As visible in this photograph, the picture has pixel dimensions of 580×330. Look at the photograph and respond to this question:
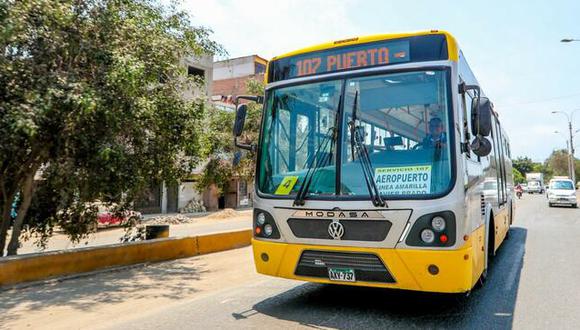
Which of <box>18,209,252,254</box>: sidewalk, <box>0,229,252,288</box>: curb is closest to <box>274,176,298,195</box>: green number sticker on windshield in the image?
<box>0,229,252,288</box>: curb

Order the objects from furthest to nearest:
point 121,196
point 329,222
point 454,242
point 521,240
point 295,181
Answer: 1. point 521,240
2. point 121,196
3. point 295,181
4. point 329,222
5. point 454,242

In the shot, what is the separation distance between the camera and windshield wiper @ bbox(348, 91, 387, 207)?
484 cm

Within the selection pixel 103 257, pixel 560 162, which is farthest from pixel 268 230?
pixel 560 162

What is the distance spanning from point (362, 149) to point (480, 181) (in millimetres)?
2096

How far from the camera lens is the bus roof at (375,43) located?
16.8 ft

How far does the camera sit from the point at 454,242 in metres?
4.60

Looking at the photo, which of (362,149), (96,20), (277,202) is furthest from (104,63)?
(362,149)

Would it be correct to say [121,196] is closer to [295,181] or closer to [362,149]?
[295,181]

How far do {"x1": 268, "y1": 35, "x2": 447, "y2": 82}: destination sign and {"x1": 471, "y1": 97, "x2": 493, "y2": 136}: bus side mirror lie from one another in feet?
2.41

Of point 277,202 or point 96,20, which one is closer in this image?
point 277,202

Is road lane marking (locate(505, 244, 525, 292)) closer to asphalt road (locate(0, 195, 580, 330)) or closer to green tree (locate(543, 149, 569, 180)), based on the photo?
asphalt road (locate(0, 195, 580, 330))

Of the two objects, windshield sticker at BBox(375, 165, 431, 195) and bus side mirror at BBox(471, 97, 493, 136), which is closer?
windshield sticker at BBox(375, 165, 431, 195)

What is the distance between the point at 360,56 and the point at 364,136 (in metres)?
1.09

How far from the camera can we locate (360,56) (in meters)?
5.55
